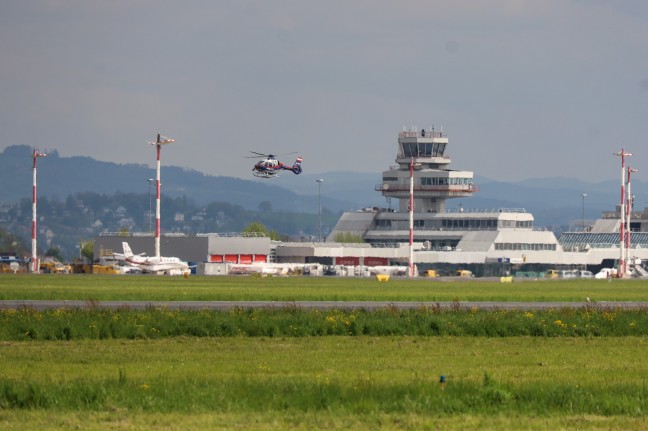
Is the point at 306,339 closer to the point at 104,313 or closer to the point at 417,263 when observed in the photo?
the point at 104,313

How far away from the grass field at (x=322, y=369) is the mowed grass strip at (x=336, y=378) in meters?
0.05

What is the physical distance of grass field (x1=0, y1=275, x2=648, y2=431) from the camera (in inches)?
1154

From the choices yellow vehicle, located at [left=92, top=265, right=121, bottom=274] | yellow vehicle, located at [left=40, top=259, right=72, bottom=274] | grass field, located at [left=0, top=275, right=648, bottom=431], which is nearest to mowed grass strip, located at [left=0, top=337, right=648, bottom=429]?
grass field, located at [left=0, top=275, right=648, bottom=431]

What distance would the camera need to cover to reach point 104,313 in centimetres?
5353

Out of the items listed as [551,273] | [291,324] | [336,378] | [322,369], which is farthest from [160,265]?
[336,378]

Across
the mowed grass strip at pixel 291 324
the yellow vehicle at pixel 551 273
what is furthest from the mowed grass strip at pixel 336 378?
the yellow vehicle at pixel 551 273

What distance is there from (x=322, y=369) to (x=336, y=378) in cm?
246

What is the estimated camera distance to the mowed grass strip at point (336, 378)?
98.8ft

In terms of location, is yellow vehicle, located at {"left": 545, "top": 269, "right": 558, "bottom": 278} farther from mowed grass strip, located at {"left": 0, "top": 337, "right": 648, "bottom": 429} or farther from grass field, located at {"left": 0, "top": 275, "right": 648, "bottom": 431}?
mowed grass strip, located at {"left": 0, "top": 337, "right": 648, "bottom": 429}

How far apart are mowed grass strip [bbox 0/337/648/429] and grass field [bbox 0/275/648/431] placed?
0.05 m

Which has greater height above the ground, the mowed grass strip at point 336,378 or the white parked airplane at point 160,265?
the white parked airplane at point 160,265

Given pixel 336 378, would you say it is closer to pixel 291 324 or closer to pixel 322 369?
pixel 322 369

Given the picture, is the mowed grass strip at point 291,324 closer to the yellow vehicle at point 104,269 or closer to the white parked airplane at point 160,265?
the white parked airplane at point 160,265

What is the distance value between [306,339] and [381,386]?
46.7 feet
